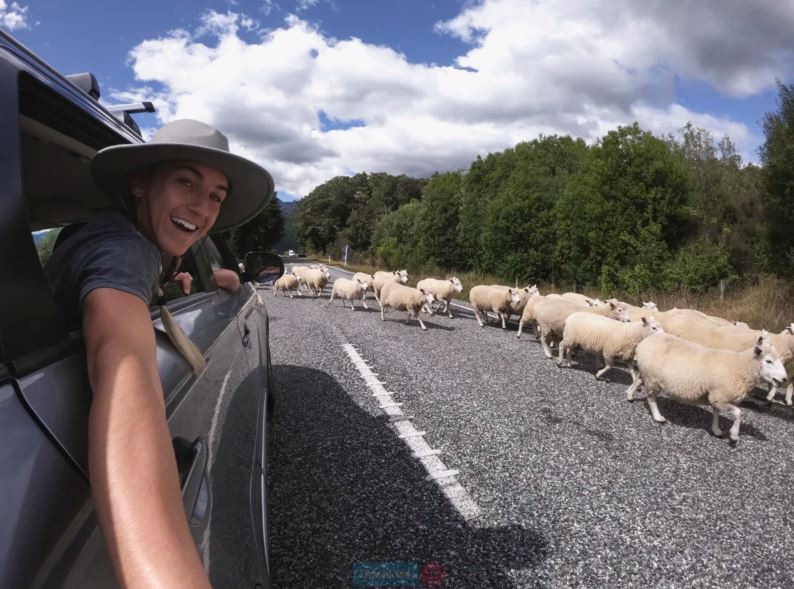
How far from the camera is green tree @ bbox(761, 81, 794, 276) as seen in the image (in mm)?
13508

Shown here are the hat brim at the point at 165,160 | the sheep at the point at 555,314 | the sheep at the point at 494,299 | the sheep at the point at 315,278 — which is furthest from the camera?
the sheep at the point at 315,278

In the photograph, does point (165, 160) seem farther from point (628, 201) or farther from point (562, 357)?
point (628, 201)

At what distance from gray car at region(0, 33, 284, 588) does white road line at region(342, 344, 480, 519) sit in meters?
1.61

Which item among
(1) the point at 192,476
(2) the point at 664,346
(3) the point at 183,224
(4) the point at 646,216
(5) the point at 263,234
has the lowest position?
(2) the point at 664,346

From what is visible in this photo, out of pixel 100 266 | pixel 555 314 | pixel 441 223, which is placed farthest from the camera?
pixel 441 223

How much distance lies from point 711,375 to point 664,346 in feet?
2.31

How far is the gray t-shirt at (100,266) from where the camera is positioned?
3.49ft

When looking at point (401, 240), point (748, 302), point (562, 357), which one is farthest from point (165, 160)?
point (401, 240)

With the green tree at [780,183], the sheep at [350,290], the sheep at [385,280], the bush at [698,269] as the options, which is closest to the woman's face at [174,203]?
the sheep at [350,290]

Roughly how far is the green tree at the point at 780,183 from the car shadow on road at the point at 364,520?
14.5m

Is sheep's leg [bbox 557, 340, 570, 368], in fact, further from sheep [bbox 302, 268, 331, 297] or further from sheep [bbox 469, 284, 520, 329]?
sheep [bbox 302, 268, 331, 297]

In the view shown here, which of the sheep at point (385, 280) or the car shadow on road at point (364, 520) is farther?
the sheep at point (385, 280)

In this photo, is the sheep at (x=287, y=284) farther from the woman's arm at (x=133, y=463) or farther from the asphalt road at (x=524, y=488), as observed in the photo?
the woman's arm at (x=133, y=463)

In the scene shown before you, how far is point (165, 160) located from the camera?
4.98 feet
